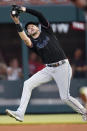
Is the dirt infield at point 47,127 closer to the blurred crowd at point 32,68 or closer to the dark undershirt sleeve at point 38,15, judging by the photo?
the dark undershirt sleeve at point 38,15

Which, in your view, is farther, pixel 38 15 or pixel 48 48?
pixel 48 48

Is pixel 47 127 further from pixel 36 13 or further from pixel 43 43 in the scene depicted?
pixel 36 13

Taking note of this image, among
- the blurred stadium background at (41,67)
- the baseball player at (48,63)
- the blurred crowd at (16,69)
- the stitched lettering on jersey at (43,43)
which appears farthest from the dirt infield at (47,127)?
the blurred crowd at (16,69)

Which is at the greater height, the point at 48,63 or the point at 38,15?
the point at 38,15

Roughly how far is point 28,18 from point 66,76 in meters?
3.91

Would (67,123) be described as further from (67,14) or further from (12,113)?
(67,14)

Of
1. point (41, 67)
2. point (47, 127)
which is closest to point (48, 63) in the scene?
point (47, 127)

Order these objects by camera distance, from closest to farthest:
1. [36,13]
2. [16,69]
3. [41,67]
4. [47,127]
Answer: [36,13] → [47,127] → [41,67] → [16,69]

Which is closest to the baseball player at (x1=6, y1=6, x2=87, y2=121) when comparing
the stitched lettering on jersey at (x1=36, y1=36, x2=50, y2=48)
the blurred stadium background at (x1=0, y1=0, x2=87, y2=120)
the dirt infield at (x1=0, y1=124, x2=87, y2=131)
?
the stitched lettering on jersey at (x1=36, y1=36, x2=50, y2=48)

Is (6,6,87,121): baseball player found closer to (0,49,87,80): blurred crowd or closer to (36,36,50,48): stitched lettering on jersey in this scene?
(36,36,50,48): stitched lettering on jersey

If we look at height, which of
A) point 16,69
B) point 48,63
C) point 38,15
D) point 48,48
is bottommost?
point 16,69

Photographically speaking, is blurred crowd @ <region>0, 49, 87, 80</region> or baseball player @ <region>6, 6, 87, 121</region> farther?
blurred crowd @ <region>0, 49, 87, 80</region>

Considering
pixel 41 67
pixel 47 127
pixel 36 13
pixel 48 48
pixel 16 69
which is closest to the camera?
pixel 36 13

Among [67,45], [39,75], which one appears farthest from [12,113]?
[67,45]
